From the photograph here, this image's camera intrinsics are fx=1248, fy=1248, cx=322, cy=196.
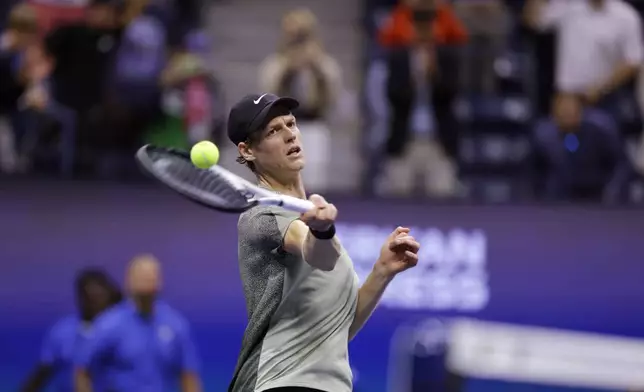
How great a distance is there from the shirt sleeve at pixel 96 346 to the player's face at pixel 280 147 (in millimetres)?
4899

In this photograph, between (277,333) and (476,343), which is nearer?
(277,333)

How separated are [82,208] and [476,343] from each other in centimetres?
305

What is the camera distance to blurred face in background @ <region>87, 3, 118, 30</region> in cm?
1005

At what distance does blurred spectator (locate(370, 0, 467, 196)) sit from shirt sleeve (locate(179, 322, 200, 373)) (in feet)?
5.98

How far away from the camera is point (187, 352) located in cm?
905

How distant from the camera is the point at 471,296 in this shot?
9.01 metres

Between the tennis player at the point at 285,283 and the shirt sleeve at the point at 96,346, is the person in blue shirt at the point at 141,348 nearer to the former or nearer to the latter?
the shirt sleeve at the point at 96,346

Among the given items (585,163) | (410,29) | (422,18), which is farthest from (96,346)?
(585,163)

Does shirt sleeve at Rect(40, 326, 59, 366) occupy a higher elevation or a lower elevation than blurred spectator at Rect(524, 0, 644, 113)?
lower

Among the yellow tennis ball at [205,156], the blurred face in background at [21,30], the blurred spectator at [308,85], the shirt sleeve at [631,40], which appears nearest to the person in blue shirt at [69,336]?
the blurred spectator at [308,85]

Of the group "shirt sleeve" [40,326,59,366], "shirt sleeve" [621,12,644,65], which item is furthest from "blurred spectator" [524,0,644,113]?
"shirt sleeve" [40,326,59,366]

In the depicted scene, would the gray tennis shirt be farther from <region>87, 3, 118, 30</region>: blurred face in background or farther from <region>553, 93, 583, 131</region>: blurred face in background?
<region>87, 3, 118, 30</region>: blurred face in background

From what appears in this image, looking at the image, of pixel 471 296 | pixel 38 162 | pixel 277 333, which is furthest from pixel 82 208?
pixel 277 333

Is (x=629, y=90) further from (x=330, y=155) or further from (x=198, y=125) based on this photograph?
(x=198, y=125)
